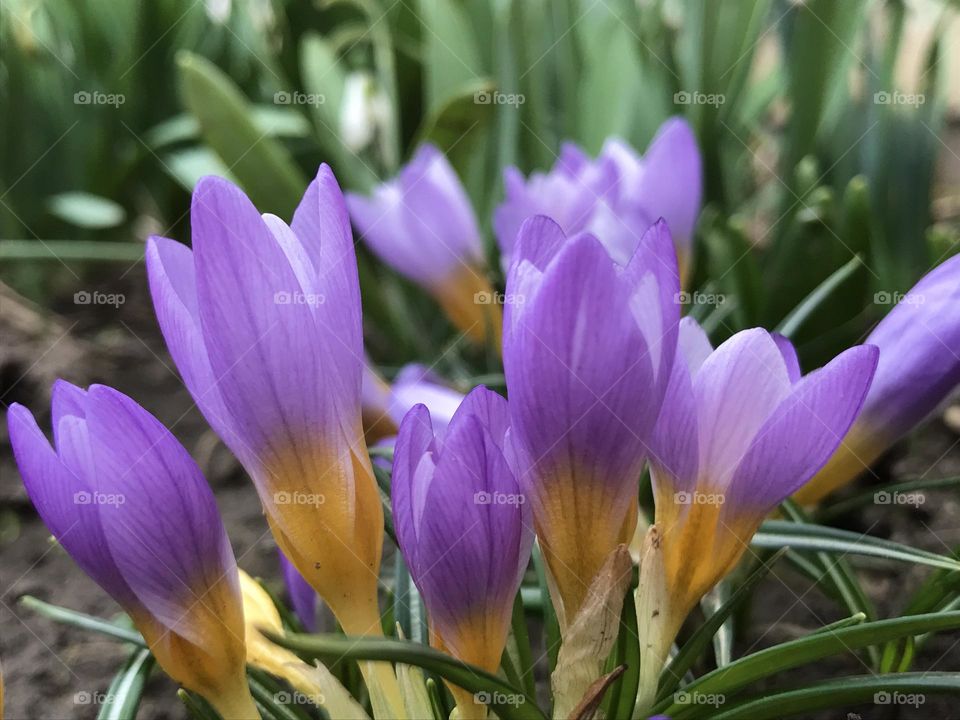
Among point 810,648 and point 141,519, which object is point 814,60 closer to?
point 810,648

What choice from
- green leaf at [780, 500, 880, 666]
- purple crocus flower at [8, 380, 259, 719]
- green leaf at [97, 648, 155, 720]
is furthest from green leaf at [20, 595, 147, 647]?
green leaf at [780, 500, 880, 666]

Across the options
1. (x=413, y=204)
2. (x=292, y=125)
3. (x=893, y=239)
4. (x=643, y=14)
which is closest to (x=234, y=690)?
(x=413, y=204)

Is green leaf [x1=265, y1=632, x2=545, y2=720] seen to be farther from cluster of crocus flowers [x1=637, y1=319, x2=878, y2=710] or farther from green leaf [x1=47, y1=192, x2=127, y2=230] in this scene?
green leaf [x1=47, y1=192, x2=127, y2=230]

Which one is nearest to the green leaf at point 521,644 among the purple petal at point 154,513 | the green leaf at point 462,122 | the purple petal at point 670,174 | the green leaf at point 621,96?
the purple petal at point 154,513

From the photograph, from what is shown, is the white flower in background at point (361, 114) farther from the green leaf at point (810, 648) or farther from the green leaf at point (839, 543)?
the green leaf at point (810, 648)

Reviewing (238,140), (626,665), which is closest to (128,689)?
(626,665)

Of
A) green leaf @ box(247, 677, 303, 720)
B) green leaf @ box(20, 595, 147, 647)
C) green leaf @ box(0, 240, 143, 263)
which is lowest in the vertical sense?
green leaf @ box(247, 677, 303, 720)

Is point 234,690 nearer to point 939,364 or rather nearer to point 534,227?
point 534,227
